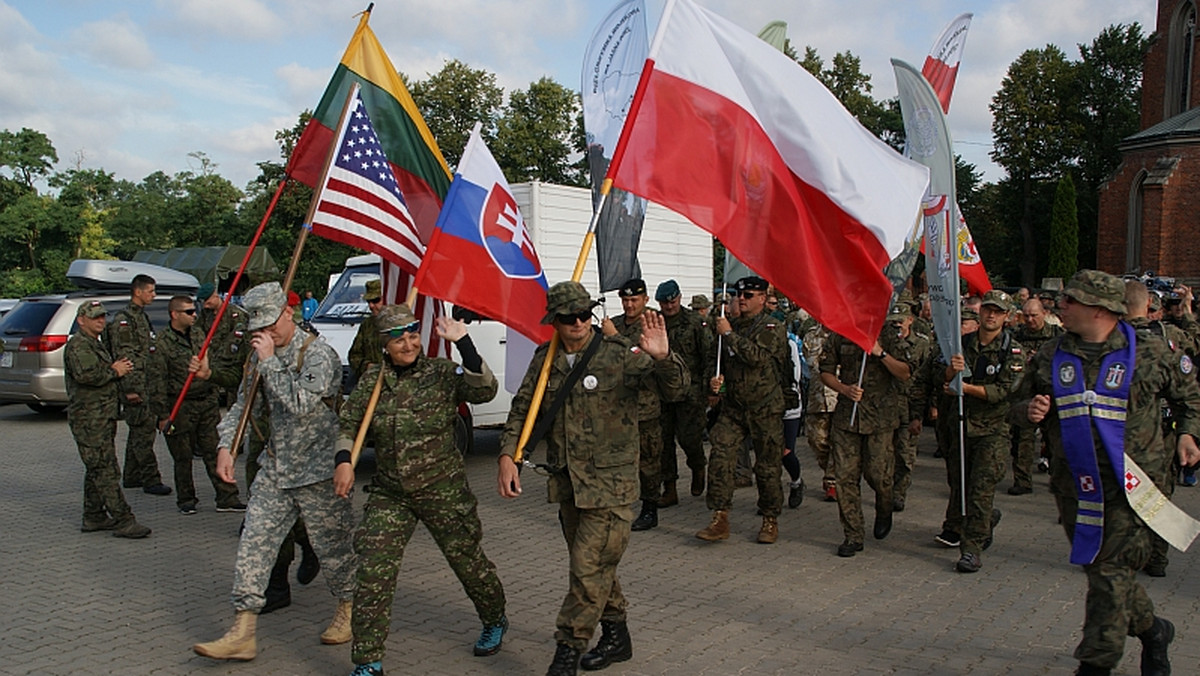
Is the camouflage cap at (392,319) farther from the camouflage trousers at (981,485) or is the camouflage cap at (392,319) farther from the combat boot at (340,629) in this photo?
the camouflage trousers at (981,485)

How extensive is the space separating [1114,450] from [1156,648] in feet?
3.32

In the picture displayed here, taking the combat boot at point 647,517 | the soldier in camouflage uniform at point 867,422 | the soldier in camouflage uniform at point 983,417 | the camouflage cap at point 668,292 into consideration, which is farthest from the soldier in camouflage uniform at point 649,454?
the soldier in camouflage uniform at point 983,417

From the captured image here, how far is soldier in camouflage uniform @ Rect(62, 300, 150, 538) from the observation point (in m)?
8.03

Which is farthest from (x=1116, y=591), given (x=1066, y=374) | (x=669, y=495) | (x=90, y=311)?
(x=90, y=311)

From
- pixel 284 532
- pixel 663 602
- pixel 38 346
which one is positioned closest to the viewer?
pixel 284 532

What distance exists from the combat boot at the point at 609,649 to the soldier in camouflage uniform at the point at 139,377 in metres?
6.07

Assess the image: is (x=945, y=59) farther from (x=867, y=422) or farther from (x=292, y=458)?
(x=292, y=458)

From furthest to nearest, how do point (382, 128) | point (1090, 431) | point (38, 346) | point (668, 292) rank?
1. point (38, 346)
2. point (668, 292)
3. point (382, 128)
4. point (1090, 431)

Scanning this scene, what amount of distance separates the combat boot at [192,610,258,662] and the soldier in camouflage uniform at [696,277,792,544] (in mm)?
3684

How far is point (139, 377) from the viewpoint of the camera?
930cm

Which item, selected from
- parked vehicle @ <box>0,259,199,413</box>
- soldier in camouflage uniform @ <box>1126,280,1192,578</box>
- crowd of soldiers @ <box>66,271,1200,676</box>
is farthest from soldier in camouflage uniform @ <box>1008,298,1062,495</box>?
parked vehicle @ <box>0,259,199,413</box>

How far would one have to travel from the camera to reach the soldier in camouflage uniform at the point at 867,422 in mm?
7316

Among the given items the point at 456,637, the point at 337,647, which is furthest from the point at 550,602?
the point at 337,647

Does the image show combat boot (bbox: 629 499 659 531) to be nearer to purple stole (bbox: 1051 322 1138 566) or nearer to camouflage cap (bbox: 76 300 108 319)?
purple stole (bbox: 1051 322 1138 566)
